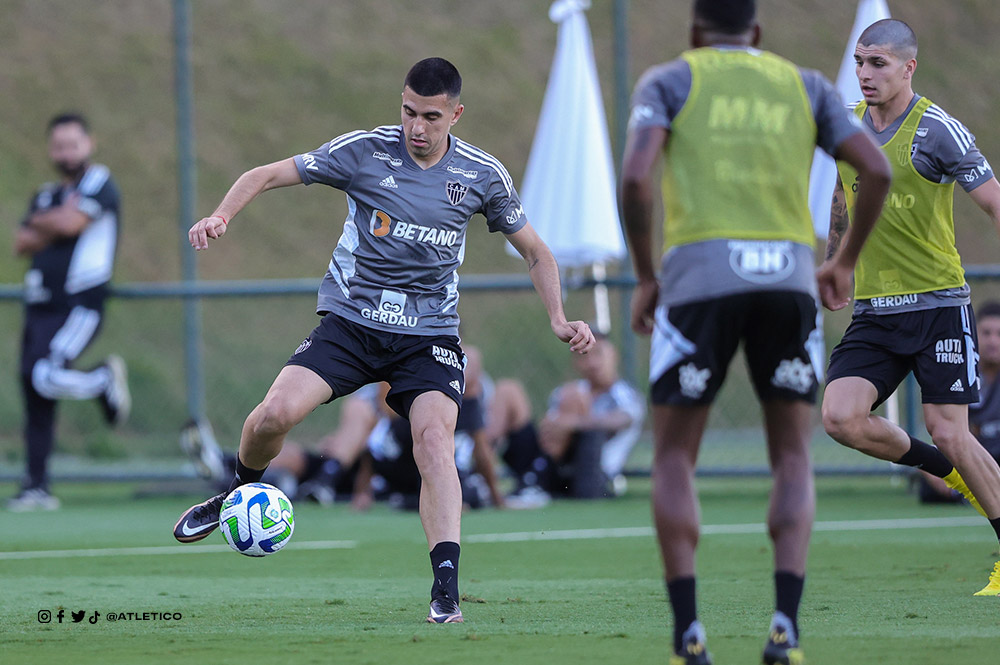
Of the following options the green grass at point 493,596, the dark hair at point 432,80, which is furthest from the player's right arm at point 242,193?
the green grass at point 493,596

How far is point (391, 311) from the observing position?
21.9 ft

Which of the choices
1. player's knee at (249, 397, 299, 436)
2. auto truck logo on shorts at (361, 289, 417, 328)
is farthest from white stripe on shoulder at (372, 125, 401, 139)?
player's knee at (249, 397, 299, 436)

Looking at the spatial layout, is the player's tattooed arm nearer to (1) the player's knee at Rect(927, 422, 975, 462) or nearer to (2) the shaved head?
(2) the shaved head

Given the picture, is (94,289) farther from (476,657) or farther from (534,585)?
(476,657)

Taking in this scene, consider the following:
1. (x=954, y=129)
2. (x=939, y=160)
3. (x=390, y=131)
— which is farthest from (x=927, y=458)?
(x=390, y=131)

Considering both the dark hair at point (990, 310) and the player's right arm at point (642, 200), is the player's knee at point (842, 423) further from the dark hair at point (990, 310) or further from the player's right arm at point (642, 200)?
the dark hair at point (990, 310)

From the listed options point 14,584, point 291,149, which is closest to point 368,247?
point 14,584

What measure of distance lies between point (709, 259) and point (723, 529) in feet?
20.2

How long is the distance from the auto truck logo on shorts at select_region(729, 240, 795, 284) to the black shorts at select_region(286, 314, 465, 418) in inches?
86.7

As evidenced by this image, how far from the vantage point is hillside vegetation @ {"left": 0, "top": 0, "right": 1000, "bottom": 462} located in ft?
126

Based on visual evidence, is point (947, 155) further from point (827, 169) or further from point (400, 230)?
point (827, 169)

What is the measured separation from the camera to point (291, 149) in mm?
42625

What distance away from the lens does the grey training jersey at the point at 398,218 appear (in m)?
6.65

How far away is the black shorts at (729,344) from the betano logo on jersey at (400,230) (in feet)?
6.70
